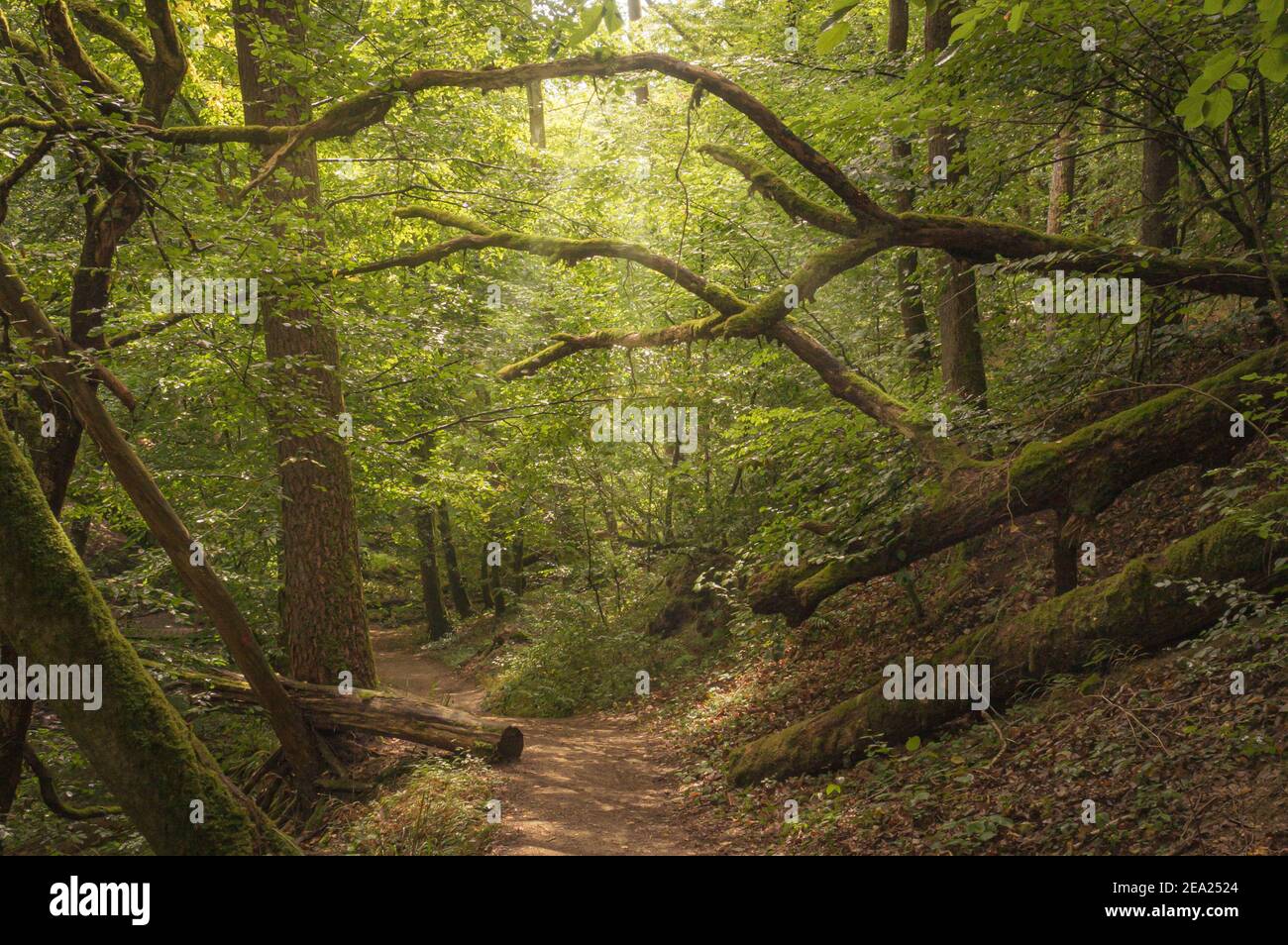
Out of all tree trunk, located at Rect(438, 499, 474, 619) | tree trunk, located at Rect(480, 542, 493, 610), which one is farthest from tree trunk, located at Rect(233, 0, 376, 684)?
tree trunk, located at Rect(480, 542, 493, 610)

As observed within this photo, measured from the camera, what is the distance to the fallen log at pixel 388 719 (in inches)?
356

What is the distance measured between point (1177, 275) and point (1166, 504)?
2970 mm

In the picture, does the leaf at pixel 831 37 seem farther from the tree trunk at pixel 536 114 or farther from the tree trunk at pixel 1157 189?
the tree trunk at pixel 536 114

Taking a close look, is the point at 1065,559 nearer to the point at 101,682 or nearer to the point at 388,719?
the point at 388,719

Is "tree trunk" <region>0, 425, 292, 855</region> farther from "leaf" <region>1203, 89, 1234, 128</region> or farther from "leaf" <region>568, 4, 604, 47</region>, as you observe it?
"leaf" <region>1203, 89, 1234, 128</region>

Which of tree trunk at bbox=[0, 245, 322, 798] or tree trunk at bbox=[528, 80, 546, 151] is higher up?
tree trunk at bbox=[528, 80, 546, 151]

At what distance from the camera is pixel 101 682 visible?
439cm

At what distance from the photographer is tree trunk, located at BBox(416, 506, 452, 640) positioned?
2094 cm

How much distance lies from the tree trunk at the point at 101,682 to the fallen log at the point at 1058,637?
5.27 metres

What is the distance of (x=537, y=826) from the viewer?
7.31 meters

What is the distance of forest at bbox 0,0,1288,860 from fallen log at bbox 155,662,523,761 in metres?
0.05
